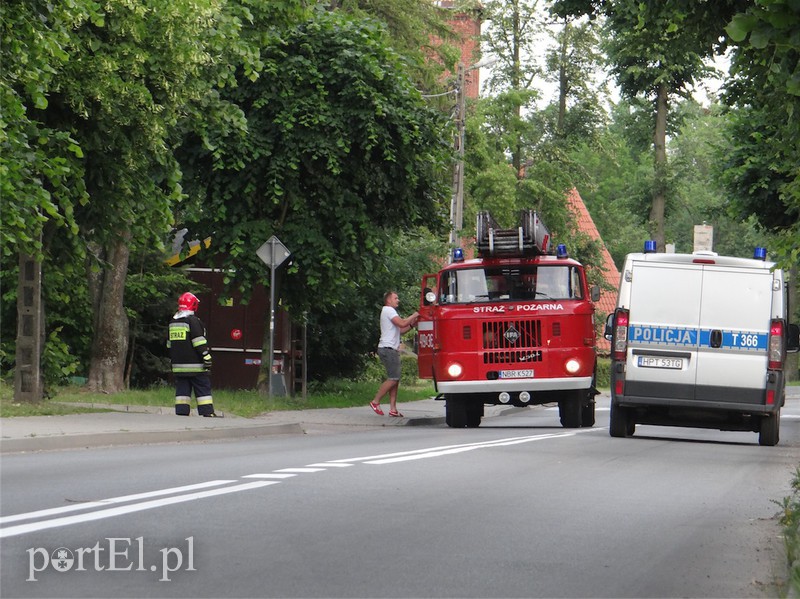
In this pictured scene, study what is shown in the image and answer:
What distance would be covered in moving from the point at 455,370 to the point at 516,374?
0.95 m

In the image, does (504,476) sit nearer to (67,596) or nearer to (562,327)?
(67,596)

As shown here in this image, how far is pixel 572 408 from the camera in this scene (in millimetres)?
23328

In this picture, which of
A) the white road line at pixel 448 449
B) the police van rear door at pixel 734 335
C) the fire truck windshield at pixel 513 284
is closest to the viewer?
the white road line at pixel 448 449

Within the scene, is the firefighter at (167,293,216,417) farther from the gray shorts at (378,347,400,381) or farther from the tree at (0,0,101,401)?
the gray shorts at (378,347,400,381)

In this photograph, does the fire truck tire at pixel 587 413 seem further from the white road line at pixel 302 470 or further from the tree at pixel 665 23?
the white road line at pixel 302 470

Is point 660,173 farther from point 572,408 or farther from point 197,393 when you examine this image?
point 197,393

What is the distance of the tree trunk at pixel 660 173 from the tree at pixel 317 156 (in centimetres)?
2442

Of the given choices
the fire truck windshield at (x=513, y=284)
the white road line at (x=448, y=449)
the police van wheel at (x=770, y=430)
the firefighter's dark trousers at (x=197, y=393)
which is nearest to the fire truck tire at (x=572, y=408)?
the fire truck windshield at (x=513, y=284)

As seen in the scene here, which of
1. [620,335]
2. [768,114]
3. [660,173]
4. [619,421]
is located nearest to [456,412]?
[619,421]

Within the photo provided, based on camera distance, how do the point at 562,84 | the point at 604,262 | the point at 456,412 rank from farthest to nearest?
the point at 604,262
the point at 562,84
the point at 456,412

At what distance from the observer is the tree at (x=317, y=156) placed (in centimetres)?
2470

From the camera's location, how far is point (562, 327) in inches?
875

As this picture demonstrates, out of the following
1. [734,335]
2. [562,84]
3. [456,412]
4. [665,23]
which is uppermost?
[562,84]

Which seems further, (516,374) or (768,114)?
(516,374)
